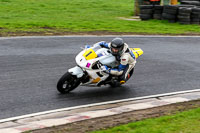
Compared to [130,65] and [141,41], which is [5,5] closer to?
[141,41]

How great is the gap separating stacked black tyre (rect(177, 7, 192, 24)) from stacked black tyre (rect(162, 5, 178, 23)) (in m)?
0.31

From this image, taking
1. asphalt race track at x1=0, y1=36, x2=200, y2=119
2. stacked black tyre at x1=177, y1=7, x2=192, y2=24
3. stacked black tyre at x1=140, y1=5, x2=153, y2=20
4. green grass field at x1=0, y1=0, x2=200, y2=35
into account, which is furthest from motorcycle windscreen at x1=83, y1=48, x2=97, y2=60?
stacked black tyre at x1=140, y1=5, x2=153, y2=20

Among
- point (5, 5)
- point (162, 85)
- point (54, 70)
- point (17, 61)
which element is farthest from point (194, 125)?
point (5, 5)

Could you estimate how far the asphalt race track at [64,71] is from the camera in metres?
8.60

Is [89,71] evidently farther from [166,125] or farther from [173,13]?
[173,13]

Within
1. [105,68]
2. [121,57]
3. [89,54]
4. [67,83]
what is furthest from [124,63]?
[67,83]

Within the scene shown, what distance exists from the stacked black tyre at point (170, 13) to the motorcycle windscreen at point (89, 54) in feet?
45.5

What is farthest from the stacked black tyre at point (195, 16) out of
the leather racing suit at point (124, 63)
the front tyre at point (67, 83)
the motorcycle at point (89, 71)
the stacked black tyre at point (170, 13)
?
the front tyre at point (67, 83)

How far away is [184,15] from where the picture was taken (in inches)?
852

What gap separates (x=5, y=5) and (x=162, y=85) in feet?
60.9

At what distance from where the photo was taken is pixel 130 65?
9445mm

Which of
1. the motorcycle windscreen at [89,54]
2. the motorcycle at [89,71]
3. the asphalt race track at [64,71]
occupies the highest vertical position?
the motorcycle windscreen at [89,54]

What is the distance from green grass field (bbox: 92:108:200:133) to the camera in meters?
6.43

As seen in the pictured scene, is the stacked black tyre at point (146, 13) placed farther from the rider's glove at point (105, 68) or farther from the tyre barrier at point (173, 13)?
the rider's glove at point (105, 68)
